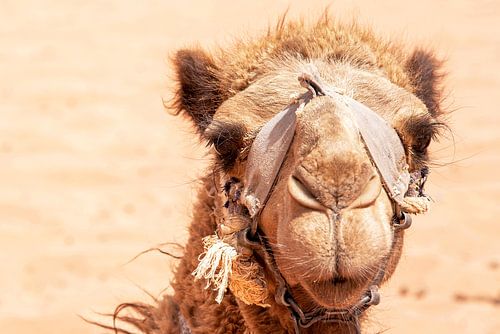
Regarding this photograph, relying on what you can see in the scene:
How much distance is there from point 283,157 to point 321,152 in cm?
30

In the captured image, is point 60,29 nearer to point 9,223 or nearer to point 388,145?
point 9,223

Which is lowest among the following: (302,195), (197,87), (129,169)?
(129,169)

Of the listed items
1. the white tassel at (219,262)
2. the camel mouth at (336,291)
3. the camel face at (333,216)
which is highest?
the camel face at (333,216)

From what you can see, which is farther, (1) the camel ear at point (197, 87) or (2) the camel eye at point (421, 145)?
(1) the camel ear at point (197, 87)

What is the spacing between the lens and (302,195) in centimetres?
295

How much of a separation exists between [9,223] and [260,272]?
26.6 ft

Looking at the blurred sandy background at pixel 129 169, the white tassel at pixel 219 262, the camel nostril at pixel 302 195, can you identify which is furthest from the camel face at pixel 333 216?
the blurred sandy background at pixel 129 169

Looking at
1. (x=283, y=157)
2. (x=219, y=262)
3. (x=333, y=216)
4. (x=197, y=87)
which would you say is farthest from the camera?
(x=197, y=87)

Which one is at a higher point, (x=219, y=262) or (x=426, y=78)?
(x=426, y=78)

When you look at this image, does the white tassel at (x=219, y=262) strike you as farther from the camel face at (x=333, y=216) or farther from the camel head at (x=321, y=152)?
the camel face at (x=333, y=216)

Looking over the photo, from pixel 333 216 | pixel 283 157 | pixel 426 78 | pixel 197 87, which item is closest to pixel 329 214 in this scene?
pixel 333 216

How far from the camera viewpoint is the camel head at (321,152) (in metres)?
2.91

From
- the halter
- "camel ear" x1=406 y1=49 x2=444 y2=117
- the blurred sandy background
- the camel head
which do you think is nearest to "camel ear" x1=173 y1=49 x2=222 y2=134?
the camel head

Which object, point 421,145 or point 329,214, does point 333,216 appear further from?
point 421,145
